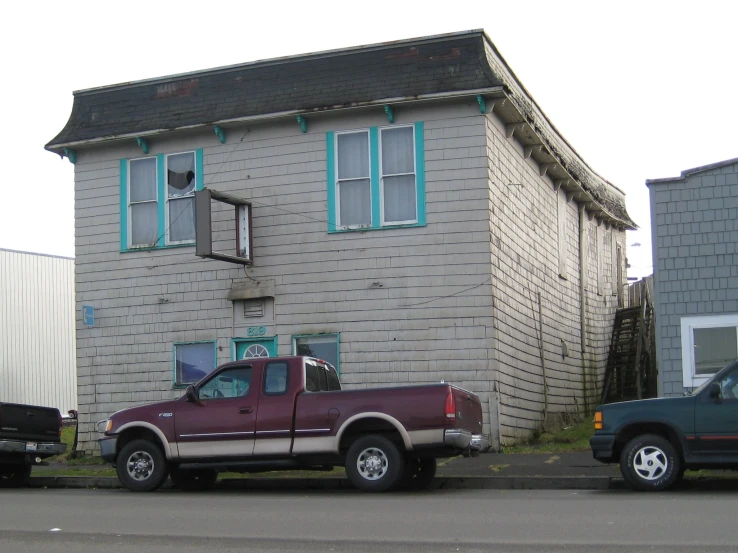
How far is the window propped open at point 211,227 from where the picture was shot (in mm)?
18938

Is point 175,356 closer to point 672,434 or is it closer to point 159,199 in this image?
point 159,199

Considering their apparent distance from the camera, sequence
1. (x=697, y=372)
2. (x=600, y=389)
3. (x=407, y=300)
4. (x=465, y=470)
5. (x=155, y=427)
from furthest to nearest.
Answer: (x=600, y=389) → (x=407, y=300) → (x=697, y=372) → (x=465, y=470) → (x=155, y=427)

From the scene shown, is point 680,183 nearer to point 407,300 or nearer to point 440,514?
point 407,300

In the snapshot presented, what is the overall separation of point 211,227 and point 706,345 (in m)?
9.22

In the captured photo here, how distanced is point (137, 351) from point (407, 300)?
5753 mm

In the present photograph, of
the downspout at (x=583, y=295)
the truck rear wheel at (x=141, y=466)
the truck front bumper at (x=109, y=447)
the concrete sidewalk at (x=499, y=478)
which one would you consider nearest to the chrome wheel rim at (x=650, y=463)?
the concrete sidewalk at (x=499, y=478)

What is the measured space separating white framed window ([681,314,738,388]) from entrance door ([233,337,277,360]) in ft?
24.6

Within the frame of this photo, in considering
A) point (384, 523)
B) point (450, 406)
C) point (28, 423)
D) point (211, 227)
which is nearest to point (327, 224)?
point (211, 227)

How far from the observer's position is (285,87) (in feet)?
66.7

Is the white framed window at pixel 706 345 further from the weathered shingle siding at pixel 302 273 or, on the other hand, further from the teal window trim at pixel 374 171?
the teal window trim at pixel 374 171

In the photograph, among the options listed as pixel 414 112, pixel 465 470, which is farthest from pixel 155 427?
pixel 414 112

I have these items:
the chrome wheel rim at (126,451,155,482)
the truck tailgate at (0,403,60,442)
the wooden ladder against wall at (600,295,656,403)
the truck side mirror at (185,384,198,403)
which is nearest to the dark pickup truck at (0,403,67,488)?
the truck tailgate at (0,403,60,442)

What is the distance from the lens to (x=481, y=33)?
1916 cm

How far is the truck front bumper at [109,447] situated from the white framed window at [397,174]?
674 cm
